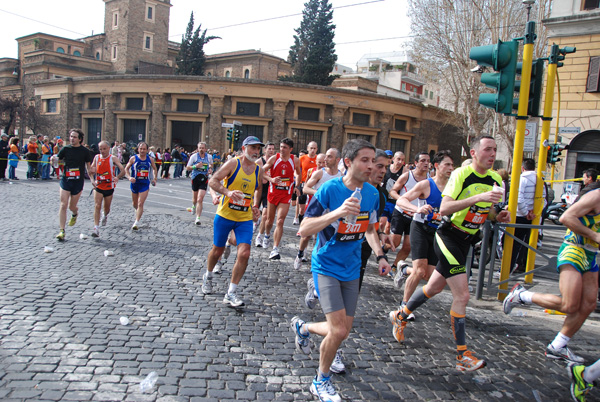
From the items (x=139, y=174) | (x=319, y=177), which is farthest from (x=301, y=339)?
(x=139, y=174)

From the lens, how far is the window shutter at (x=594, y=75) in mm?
18875

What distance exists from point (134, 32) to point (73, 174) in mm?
57736

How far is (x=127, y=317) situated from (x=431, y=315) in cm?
374

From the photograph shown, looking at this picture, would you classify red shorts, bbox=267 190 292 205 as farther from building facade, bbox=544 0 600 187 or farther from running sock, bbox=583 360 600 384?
building facade, bbox=544 0 600 187

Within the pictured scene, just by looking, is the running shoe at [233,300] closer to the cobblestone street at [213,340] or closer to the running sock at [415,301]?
the cobblestone street at [213,340]

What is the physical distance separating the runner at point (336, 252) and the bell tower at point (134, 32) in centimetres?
6249

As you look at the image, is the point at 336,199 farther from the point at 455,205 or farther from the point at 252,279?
the point at 252,279

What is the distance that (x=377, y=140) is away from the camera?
41625 millimetres

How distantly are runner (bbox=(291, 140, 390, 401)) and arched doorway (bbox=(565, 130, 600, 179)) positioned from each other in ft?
66.5

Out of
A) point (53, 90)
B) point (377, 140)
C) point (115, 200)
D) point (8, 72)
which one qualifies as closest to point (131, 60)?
point (53, 90)

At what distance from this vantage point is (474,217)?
4.30m

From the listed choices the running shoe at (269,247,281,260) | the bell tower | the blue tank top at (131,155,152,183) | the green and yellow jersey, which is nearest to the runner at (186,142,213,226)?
the blue tank top at (131,155,152,183)

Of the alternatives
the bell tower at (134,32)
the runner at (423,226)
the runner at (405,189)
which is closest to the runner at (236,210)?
the runner at (423,226)

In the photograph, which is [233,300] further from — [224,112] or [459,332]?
[224,112]
